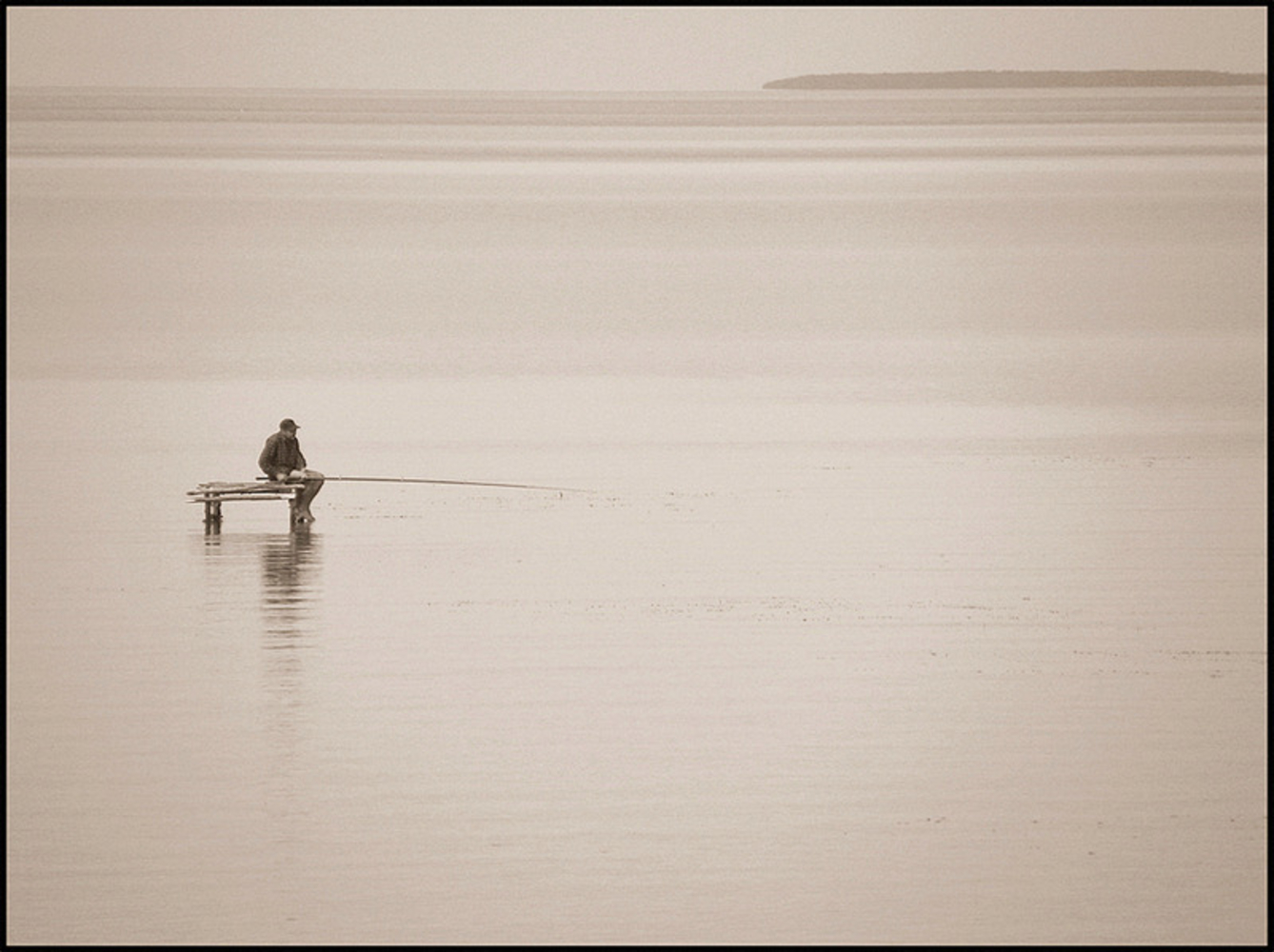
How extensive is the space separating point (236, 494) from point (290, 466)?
1.20 ft

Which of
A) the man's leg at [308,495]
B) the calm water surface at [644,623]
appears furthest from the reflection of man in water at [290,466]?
the calm water surface at [644,623]

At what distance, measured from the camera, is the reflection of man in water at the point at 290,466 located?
1686 centimetres

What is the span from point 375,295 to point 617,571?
782 inches

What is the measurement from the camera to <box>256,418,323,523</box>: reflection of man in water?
16.9m

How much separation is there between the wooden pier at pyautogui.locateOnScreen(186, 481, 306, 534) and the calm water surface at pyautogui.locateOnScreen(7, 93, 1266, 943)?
18 centimetres

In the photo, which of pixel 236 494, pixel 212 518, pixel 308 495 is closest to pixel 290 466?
pixel 308 495

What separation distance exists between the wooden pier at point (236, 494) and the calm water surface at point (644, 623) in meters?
0.18

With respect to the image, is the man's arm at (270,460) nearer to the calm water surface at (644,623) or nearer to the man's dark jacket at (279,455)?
the man's dark jacket at (279,455)

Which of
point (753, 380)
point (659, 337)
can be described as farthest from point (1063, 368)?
point (659, 337)

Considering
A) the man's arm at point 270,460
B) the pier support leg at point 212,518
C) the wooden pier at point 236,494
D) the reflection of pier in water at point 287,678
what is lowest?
the reflection of pier in water at point 287,678

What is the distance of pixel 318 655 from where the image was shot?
44.6ft

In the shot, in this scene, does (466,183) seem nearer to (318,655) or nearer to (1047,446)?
(1047,446)

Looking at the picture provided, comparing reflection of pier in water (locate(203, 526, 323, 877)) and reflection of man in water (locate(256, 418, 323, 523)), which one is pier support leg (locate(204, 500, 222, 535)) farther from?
reflection of man in water (locate(256, 418, 323, 523))

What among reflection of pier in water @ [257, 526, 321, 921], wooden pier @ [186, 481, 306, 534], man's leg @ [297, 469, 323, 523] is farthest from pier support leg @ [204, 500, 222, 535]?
man's leg @ [297, 469, 323, 523]
